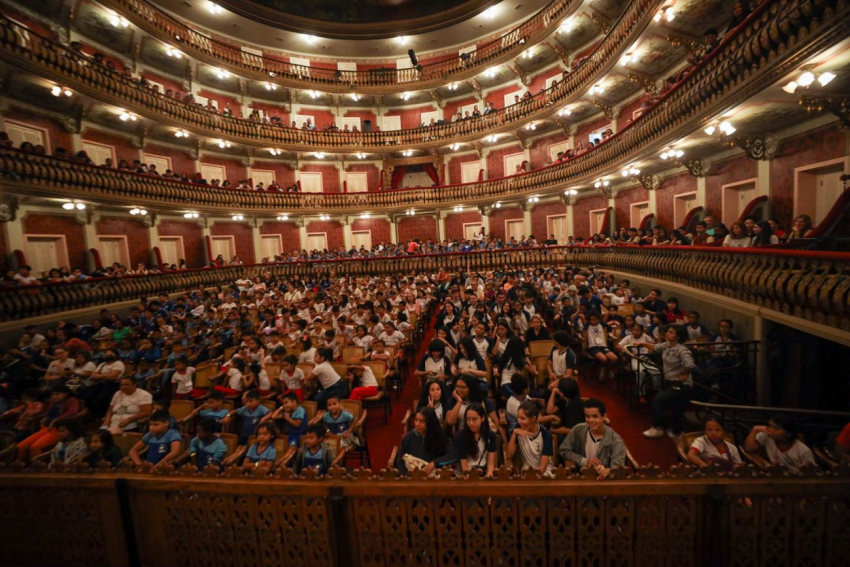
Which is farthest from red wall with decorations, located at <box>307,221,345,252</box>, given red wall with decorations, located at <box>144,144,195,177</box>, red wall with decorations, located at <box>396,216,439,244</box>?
red wall with decorations, located at <box>144,144,195,177</box>

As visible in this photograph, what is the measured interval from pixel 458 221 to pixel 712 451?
75.6ft

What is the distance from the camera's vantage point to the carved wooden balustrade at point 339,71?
17.3 metres

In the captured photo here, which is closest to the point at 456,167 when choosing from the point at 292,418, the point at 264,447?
the point at 292,418

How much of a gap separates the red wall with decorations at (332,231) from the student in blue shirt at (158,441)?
21706mm

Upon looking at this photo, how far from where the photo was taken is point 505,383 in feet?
20.0

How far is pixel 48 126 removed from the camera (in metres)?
14.5

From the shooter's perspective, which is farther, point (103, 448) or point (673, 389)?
point (673, 389)

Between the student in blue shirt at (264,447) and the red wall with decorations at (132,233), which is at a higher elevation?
the red wall with decorations at (132,233)

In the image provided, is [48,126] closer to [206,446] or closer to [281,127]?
[281,127]

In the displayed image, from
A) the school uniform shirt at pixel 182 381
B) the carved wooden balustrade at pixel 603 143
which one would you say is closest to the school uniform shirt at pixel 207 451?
the school uniform shirt at pixel 182 381

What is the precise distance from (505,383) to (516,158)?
2077 cm

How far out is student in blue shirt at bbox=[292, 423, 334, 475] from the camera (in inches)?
162

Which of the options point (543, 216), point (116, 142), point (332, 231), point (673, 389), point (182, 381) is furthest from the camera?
point (332, 231)

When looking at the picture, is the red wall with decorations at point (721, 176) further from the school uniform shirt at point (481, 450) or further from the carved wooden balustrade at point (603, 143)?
the school uniform shirt at point (481, 450)
